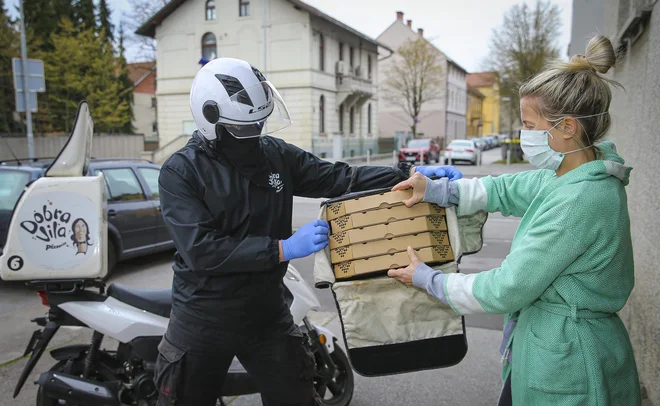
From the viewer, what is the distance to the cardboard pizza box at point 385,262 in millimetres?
2045

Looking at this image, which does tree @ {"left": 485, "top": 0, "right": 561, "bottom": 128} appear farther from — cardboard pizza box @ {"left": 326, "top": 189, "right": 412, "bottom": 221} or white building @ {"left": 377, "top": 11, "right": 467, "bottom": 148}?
cardboard pizza box @ {"left": 326, "top": 189, "right": 412, "bottom": 221}

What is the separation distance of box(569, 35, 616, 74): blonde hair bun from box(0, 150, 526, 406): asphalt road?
2.54m

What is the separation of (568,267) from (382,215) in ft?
2.38

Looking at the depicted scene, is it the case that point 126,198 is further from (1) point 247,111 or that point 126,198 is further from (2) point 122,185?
(1) point 247,111

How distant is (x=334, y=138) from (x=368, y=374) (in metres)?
30.1

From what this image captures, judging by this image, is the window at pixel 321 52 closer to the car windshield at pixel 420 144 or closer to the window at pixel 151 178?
the car windshield at pixel 420 144

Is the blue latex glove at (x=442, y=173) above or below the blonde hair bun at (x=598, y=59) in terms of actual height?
below

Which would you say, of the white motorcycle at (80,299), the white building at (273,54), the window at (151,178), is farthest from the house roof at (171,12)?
the white motorcycle at (80,299)

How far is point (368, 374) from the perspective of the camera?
2170 mm

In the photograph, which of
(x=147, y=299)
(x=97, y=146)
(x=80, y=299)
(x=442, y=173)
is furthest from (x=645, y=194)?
(x=97, y=146)

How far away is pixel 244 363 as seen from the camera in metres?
2.45

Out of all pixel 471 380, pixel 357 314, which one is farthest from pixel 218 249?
pixel 471 380

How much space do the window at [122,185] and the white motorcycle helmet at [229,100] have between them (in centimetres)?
563

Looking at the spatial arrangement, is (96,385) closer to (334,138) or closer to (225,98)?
(225,98)
